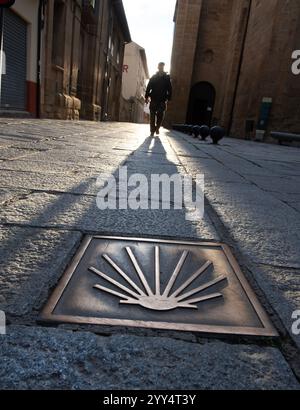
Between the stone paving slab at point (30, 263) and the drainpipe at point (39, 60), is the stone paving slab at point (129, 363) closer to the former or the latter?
the stone paving slab at point (30, 263)

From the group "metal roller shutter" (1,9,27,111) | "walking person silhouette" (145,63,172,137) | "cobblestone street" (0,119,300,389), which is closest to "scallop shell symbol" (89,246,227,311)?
"cobblestone street" (0,119,300,389)

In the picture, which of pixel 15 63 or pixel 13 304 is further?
pixel 15 63

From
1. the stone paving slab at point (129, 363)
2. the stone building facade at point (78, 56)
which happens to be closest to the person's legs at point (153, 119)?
the stone building facade at point (78, 56)

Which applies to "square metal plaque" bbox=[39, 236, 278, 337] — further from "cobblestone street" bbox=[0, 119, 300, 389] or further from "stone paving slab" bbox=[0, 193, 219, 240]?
"stone paving slab" bbox=[0, 193, 219, 240]

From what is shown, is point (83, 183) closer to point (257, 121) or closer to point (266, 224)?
point (266, 224)

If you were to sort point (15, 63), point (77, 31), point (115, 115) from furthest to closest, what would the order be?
point (115, 115) → point (77, 31) → point (15, 63)

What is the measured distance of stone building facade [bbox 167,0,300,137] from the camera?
1315 centimetres

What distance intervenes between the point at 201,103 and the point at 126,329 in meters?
22.9

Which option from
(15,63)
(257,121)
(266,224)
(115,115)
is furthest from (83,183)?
(115,115)

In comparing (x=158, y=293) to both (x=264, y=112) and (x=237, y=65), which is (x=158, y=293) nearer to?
(x=264, y=112)

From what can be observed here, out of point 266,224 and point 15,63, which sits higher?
point 15,63

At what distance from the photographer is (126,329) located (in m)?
0.88
